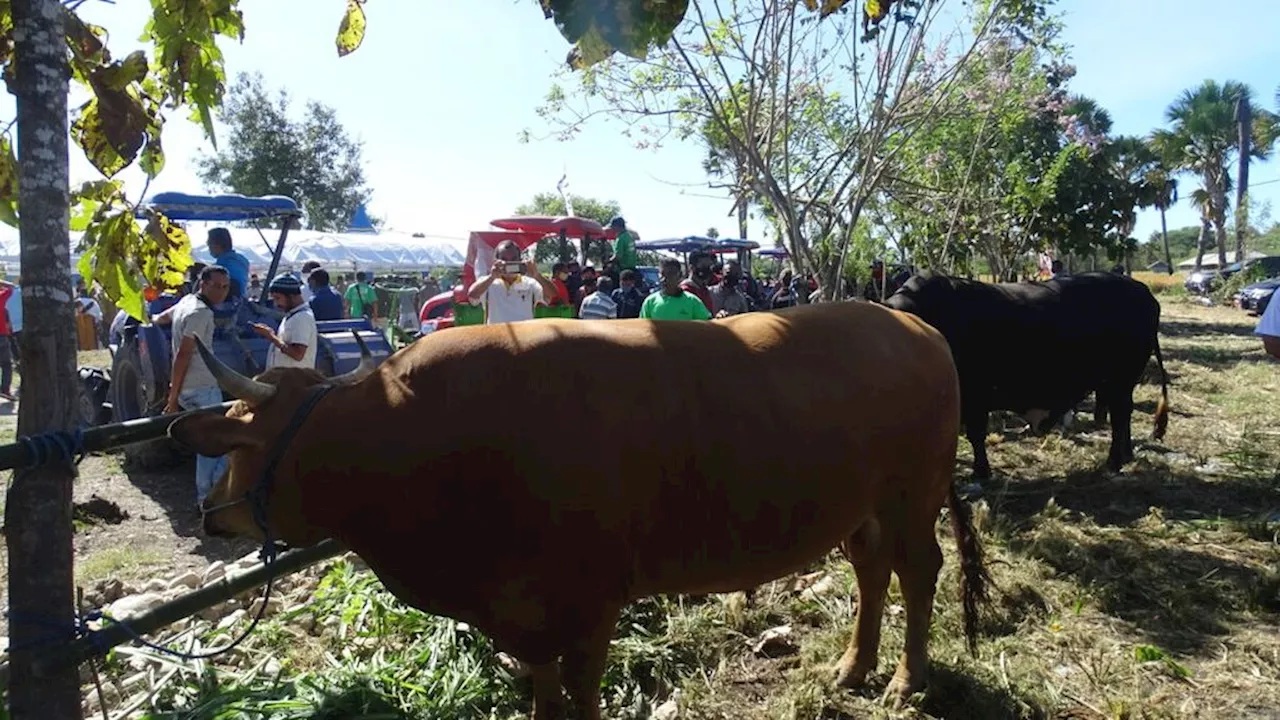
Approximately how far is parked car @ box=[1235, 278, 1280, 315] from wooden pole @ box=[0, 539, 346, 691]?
2862 cm

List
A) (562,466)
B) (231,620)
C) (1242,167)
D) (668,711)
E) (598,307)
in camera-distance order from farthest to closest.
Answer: (1242,167), (598,307), (231,620), (668,711), (562,466)

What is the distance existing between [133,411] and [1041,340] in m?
8.74

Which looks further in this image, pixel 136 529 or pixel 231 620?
pixel 136 529

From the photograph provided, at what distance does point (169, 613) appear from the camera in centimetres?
280

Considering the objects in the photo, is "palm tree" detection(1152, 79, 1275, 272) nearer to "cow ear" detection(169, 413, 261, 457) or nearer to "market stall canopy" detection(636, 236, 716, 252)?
"market stall canopy" detection(636, 236, 716, 252)

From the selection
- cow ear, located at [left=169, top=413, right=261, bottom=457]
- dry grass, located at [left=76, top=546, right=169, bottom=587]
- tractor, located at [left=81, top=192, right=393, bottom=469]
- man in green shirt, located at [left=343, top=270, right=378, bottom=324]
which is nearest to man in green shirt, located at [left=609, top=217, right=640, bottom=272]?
tractor, located at [left=81, top=192, right=393, bottom=469]

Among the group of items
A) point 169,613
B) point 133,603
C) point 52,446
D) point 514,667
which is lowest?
point 514,667

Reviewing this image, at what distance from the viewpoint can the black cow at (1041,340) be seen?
24.3ft

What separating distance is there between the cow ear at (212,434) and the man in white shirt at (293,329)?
12.7 feet

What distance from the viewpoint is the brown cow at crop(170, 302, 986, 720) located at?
277cm

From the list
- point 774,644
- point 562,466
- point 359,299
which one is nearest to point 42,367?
point 562,466

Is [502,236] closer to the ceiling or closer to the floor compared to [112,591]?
closer to the ceiling

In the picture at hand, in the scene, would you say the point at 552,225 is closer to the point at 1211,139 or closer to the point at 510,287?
the point at 510,287

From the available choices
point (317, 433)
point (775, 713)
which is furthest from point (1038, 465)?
point (317, 433)
